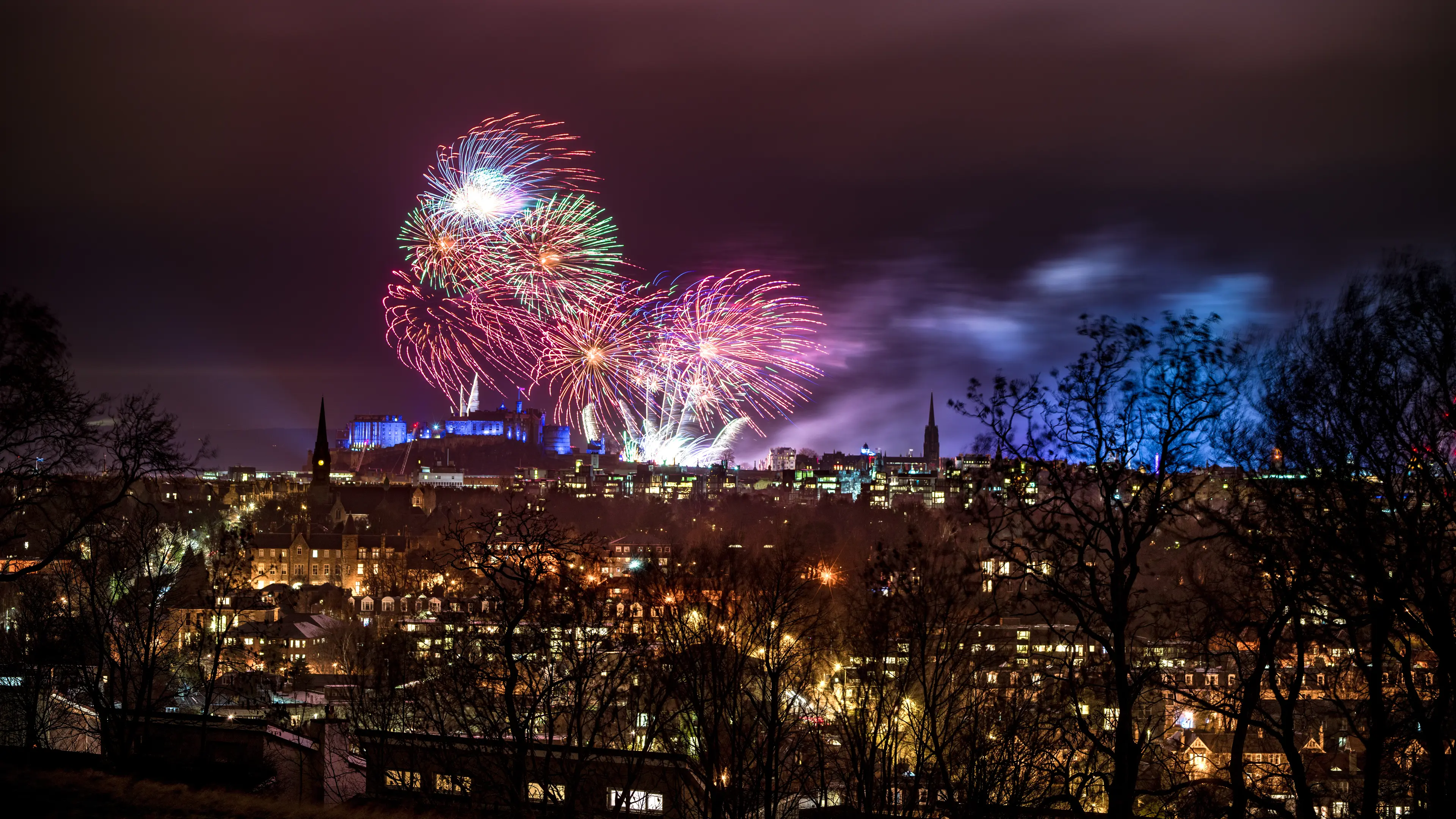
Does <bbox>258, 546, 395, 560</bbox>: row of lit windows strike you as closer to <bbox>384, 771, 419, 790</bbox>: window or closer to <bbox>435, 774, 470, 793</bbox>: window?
<bbox>435, 774, 470, 793</bbox>: window

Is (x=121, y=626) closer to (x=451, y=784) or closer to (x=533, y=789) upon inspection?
(x=451, y=784)

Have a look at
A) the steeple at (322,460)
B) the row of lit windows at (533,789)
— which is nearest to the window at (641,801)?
the row of lit windows at (533,789)

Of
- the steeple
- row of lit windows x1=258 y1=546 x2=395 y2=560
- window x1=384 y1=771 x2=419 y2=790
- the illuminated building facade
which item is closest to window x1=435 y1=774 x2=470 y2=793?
window x1=384 y1=771 x2=419 y2=790

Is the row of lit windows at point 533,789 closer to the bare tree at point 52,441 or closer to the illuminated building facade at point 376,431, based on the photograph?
the bare tree at point 52,441

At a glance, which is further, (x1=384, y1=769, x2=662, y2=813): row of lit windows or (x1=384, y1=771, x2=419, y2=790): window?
(x1=384, y1=771, x2=419, y2=790): window

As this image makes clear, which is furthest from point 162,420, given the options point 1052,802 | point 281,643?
point 281,643
